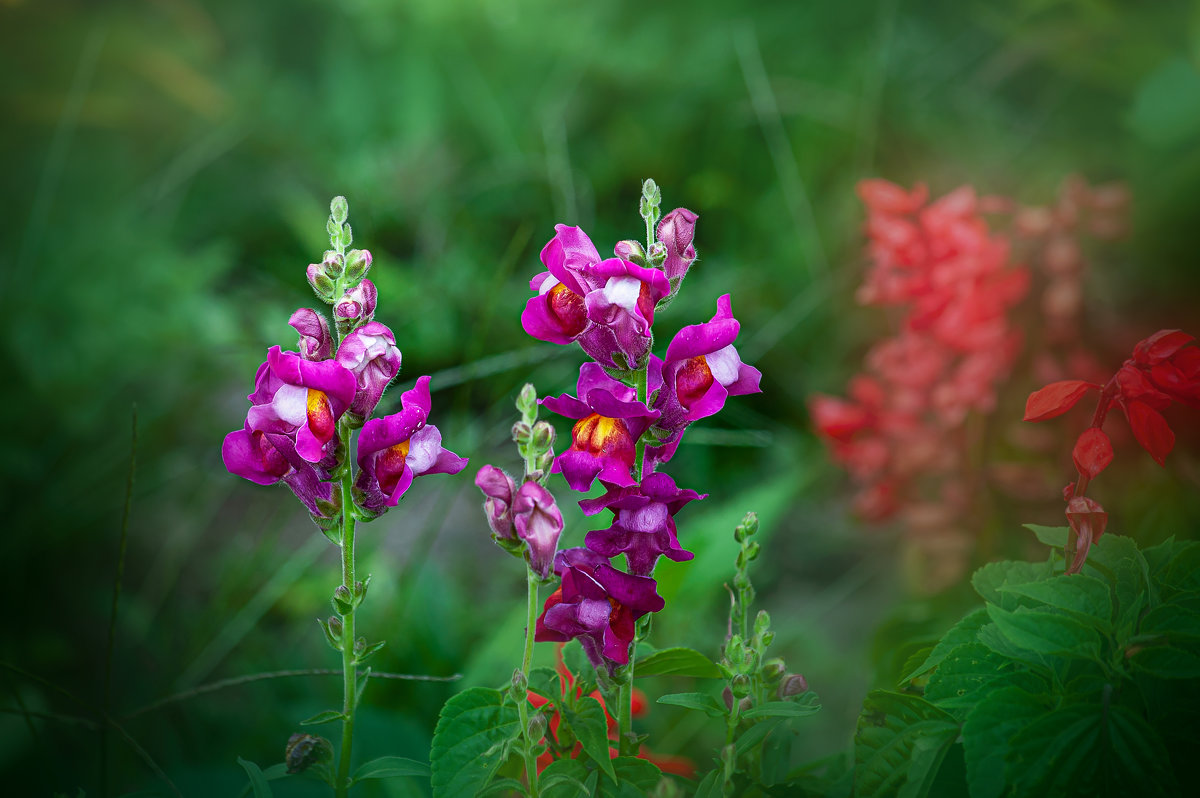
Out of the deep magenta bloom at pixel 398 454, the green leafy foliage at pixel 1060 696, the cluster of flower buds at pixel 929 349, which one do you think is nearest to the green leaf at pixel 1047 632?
the green leafy foliage at pixel 1060 696

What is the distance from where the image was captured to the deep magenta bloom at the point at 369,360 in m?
0.60

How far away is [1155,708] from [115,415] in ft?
6.01

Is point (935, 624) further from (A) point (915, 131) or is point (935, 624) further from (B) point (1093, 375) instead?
(A) point (915, 131)

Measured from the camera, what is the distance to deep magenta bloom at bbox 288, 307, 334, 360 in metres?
0.60

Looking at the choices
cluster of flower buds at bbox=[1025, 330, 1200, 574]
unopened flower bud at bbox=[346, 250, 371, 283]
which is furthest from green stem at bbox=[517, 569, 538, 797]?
cluster of flower buds at bbox=[1025, 330, 1200, 574]

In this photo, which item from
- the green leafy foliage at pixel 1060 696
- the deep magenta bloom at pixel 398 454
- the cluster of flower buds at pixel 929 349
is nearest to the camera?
the green leafy foliage at pixel 1060 696

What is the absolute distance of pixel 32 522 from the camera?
5.48 ft

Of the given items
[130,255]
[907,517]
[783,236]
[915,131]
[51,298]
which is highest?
[915,131]

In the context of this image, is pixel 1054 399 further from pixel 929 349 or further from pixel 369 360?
pixel 929 349

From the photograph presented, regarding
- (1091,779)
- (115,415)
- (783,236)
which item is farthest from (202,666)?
(783,236)

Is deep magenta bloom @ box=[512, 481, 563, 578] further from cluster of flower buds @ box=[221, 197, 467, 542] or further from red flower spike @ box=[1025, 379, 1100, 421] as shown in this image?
red flower spike @ box=[1025, 379, 1100, 421]

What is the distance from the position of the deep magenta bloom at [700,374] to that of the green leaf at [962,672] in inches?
8.7

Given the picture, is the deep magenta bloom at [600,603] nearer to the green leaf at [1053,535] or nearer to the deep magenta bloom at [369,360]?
the deep magenta bloom at [369,360]

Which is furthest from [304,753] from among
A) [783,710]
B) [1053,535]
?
[1053,535]
